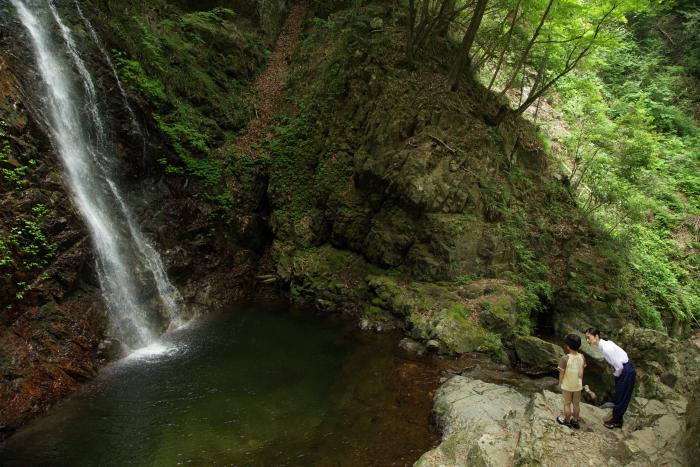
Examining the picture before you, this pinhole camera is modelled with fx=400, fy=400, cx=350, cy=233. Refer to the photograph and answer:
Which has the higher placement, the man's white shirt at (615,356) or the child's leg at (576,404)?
the man's white shirt at (615,356)

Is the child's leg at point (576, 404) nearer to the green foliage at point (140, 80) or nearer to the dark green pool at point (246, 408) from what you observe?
the dark green pool at point (246, 408)

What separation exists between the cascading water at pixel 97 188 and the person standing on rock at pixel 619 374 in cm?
958

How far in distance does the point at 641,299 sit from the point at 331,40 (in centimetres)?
1502

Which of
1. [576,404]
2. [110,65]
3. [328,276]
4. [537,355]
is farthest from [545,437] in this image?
[110,65]

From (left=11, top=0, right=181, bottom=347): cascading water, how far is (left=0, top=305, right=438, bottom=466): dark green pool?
1.11 metres

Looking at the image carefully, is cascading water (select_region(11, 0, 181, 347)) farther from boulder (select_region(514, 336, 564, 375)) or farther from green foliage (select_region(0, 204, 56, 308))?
boulder (select_region(514, 336, 564, 375))

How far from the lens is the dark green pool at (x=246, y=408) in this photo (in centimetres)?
621

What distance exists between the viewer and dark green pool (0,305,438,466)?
621 cm

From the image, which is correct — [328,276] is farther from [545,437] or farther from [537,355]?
[545,437]

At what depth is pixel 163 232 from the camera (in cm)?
1213

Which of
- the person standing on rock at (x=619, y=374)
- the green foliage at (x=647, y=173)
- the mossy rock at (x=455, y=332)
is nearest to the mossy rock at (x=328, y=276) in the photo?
the mossy rock at (x=455, y=332)

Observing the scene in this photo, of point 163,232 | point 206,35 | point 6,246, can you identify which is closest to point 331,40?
point 206,35

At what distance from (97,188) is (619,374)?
1217 centimetres

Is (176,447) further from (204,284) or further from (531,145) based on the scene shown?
(531,145)
